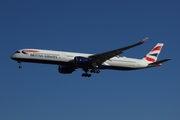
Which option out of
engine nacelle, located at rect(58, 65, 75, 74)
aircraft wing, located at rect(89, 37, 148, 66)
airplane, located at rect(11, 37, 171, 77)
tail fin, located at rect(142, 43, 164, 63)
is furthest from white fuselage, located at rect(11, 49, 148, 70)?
tail fin, located at rect(142, 43, 164, 63)

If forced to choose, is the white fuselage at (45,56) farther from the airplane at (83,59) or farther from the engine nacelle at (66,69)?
the engine nacelle at (66,69)

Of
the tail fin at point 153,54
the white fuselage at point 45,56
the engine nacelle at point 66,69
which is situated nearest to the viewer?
the white fuselage at point 45,56

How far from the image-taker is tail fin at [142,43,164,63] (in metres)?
81.2

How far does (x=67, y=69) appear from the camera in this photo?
7781 centimetres

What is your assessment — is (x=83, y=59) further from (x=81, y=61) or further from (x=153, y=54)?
(x=153, y=54)

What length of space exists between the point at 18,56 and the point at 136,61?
75.6 ft

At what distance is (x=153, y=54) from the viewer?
8312 cm

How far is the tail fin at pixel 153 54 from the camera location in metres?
81.2

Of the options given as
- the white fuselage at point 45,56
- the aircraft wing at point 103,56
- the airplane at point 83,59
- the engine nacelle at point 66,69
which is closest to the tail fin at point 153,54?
the airplane at point 83,59

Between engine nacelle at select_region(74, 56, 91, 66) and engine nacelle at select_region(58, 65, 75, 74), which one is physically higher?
engine nacelle at select_region(74, 56, 91, 66)

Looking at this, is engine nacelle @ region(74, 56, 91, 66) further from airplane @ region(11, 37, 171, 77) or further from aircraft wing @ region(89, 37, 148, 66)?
aircraft wing @ region(89, 37, 148, 66)

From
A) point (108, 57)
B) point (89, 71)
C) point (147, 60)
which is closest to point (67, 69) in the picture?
point (89, 71)

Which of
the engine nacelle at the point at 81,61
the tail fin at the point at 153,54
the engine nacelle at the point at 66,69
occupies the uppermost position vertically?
the tail fin at the point at 153,54

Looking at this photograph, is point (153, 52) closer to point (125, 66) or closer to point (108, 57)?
point (125, 66)
